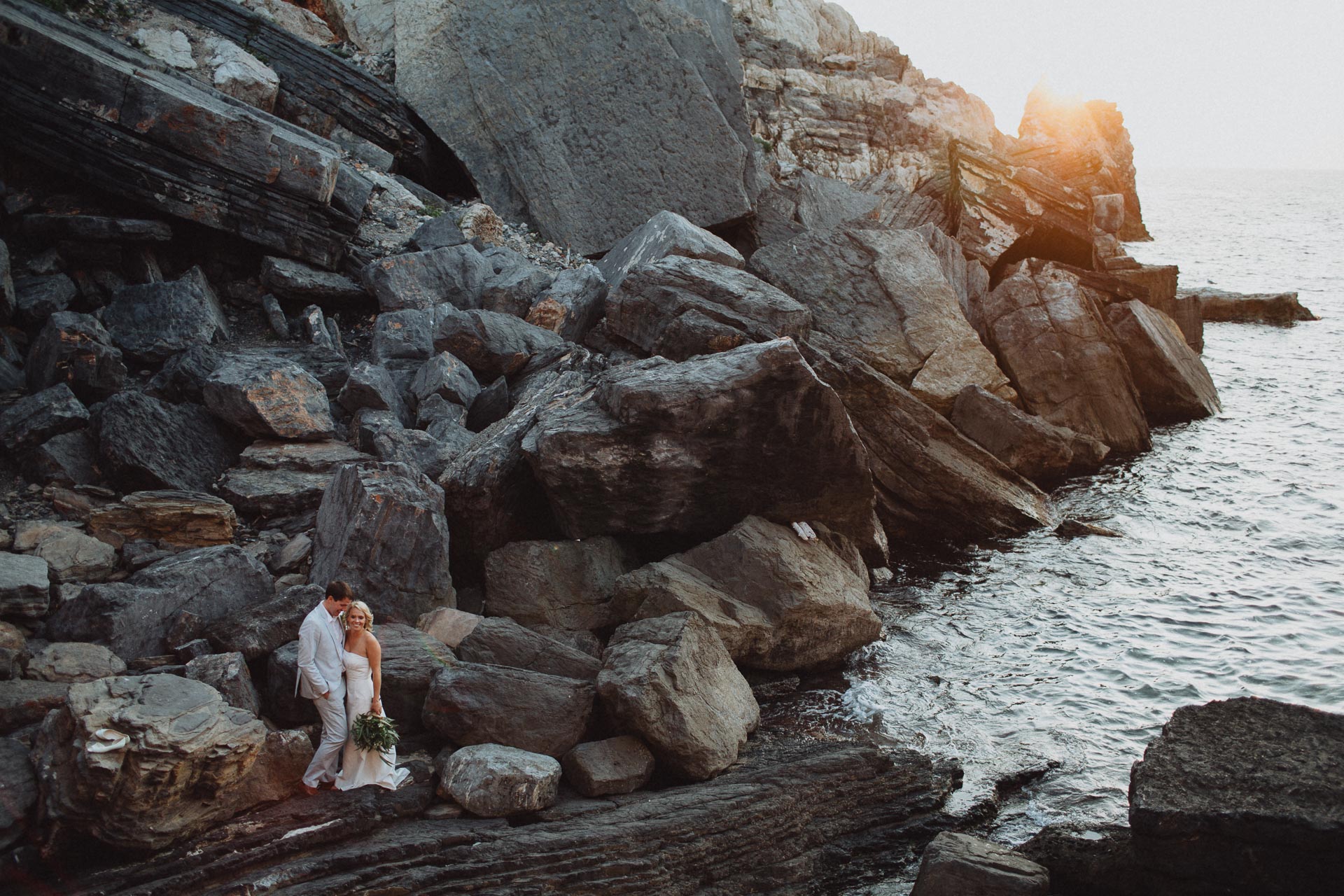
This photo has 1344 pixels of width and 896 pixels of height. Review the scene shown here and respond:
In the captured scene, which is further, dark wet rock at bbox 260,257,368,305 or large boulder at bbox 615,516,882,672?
dark wet rock at bbox 260,257,368,305

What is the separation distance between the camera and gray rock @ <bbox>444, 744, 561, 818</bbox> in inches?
268

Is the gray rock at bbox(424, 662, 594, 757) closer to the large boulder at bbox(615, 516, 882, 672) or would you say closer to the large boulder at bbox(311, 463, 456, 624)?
the large boulder at bbox(311, 463, 456, 624)

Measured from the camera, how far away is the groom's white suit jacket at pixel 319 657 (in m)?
6.85

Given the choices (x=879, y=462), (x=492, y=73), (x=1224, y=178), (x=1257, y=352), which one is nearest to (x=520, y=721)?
(x=879, y=462)

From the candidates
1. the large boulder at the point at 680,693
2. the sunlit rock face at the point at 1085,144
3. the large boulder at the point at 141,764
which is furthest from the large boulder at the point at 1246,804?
the sunlit rock face at the point at 1085,144

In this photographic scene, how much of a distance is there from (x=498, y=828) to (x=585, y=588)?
3.60 metres

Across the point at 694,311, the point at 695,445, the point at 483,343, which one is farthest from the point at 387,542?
the point at 694,311

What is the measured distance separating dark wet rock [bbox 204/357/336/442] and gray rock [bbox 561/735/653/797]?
543cm

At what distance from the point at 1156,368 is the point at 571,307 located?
12.6m

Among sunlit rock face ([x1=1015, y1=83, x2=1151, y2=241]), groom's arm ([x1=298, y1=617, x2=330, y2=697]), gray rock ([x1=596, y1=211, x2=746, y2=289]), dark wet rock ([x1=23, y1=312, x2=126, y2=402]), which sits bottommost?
groom's arm ([x1=298, y1=617, x2=330, y2=697])

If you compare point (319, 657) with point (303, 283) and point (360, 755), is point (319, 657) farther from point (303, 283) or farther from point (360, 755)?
point (303, 283)

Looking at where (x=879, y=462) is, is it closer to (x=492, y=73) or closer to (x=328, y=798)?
(x=328, y=798)

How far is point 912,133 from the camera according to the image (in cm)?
3366

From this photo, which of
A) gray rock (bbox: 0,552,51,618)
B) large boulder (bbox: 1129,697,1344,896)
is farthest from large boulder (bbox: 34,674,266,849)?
large boulder (bbox: 1129,697,1344,896)
